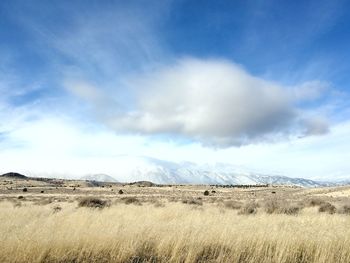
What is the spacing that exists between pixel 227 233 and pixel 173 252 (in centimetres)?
234

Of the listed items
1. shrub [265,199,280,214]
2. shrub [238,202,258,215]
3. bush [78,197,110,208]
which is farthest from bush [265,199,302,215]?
bush [78,197,110,208]

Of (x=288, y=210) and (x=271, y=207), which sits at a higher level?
(x=271, y=207)

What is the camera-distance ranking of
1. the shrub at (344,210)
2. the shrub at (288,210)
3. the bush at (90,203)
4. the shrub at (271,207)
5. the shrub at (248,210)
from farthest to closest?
the bush at (90,203) < the shrub at (344,210) < the shrub at (271,207) < the shrub at (288,210) < the shrub at (248,210)

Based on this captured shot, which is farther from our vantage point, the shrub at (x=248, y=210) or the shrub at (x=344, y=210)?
the shrub at (x=344, y=210)

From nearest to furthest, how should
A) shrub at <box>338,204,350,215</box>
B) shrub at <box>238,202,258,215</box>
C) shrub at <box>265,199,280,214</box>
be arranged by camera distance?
shrub at <box>238,202,258,215</box> < shrub at <box>265,199,280,214</box> < shrub at <box>338,204,350,215</box>

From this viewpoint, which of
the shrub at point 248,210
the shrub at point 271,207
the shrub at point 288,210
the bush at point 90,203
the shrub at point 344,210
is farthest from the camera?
the bush at point 90,203

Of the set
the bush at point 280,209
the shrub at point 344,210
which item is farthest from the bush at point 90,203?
the shrub at point 344,210

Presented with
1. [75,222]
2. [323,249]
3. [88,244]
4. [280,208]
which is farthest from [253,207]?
[88,244]

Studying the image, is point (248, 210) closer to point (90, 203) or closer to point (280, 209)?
point (280, 209)

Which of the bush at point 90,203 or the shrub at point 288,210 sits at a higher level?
the bush at point 90,203

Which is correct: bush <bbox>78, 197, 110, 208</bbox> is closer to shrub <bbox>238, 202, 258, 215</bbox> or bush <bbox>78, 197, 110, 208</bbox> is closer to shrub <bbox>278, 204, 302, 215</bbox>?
shrub <bbox>238, 202, 258, 215</bbox>

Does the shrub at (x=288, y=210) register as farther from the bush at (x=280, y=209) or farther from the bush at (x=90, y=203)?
the bush at (x=90, y=203)

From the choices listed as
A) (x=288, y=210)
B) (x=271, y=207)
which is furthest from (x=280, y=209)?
(x=271, y=207)

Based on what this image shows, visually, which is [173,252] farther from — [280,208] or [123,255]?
[280,208]
